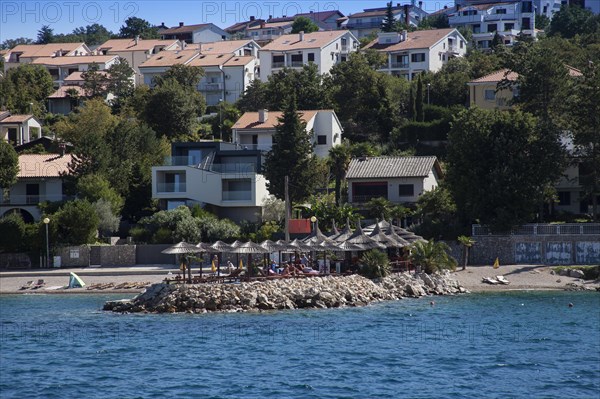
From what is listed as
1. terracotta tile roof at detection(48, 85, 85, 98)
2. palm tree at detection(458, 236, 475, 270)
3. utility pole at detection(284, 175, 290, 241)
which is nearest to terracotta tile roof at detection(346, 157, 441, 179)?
utility pole at detection(284, 175, 290, 241)

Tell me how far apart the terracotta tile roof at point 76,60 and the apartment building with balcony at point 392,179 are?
188ft

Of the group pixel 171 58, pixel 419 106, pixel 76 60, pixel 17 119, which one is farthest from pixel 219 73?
pixel 419 106

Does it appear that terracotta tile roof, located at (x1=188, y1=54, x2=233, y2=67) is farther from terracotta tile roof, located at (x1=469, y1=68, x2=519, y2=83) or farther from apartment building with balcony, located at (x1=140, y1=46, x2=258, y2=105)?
terracotta tile roof, located at (x1=469, y1=68, x2=519, y2=83)

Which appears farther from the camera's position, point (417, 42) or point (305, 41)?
point (305, 41)

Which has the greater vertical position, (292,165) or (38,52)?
(38,52)

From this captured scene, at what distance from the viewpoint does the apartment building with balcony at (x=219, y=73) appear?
113312mm

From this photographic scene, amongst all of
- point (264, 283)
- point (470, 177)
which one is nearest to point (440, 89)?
point (470, 177)

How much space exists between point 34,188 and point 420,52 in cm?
5014

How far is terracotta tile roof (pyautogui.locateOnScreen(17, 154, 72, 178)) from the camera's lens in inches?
3063

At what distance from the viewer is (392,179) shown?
75000 mm

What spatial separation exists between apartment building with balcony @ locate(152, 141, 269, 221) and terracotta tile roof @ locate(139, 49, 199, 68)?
40739mm

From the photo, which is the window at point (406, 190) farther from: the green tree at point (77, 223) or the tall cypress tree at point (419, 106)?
the green tree at point (77, 223)

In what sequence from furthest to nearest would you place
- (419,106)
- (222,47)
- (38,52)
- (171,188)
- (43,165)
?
1. (38,52)
2. (222,47)
3. (419,106)
4. (43,165)
5. (171,188)

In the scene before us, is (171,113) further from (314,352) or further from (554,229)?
(314,352)
